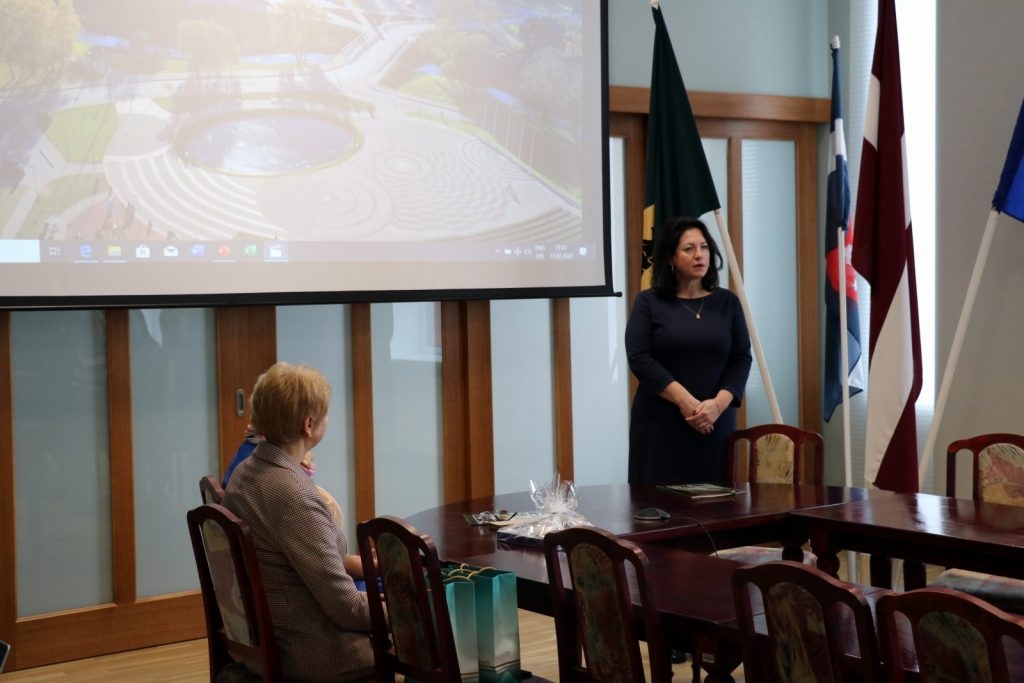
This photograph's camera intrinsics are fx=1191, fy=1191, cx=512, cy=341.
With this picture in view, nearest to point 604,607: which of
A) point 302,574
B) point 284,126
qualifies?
point 302,574

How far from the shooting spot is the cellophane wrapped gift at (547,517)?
3.25m

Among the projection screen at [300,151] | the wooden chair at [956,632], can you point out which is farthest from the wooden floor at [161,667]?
the wooden chair at [956,632]

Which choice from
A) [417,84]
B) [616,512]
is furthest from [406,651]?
[417,84]

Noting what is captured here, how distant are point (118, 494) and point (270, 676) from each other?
89.7 inches

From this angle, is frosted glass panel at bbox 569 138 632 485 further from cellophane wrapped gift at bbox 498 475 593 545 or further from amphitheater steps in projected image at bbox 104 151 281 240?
cellophane wrapped gift at bbox 498 475 593 545

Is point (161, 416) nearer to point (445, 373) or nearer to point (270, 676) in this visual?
point (445, 373)

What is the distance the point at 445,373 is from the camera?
18.2ft

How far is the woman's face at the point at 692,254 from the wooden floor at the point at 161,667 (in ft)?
4.79

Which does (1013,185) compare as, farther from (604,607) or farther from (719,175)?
(604,607)

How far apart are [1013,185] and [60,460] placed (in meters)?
3.96

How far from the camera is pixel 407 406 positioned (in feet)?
17.9

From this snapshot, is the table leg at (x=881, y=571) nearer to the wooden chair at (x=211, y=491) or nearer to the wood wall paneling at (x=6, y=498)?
the wooden chair at (x=211, y=491)

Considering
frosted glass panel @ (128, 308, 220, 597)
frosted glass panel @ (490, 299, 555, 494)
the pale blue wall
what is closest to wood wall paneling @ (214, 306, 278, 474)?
frosted glass panel @ (128, 308, 220, 597)

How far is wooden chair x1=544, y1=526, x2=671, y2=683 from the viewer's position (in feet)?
7.89
